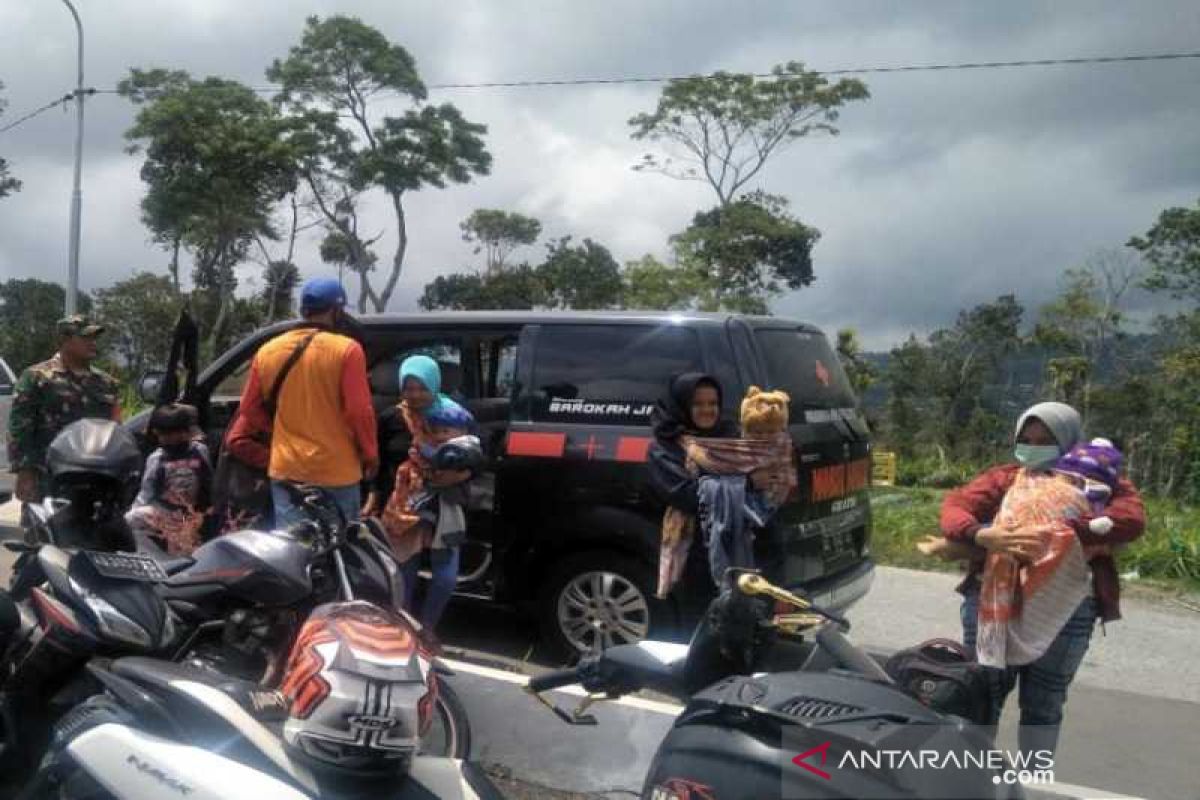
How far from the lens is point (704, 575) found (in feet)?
15.8

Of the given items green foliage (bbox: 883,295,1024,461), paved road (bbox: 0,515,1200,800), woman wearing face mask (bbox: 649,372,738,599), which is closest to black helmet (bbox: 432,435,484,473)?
woman wearing face mask (bbox: 649,372,738,599)

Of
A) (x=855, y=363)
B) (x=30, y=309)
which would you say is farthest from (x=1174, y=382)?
(x=30, y=309)

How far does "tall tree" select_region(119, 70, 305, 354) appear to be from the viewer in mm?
22469

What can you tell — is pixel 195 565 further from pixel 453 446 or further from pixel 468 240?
pixel 468 240

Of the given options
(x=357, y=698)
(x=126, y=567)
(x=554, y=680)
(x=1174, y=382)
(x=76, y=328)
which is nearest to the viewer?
(x=357, y=698)

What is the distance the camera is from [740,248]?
28812 millimetres

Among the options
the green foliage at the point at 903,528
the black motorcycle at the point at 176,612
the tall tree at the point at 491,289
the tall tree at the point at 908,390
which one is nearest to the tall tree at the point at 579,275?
the tall tree at the point at 491,289

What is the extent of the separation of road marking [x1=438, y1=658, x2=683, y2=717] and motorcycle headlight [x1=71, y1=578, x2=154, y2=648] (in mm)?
1429

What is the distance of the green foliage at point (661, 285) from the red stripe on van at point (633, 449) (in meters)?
22.4

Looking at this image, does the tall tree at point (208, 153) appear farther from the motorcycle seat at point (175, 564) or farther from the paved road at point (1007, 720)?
the motorcycle seat at point (175, 564)

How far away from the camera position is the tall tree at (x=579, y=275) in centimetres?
3597

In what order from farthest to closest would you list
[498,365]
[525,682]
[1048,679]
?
[498,365] → [525,682] → [1048,679]

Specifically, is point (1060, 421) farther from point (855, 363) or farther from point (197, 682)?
point (855, 363)

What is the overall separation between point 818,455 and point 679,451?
778 mm
